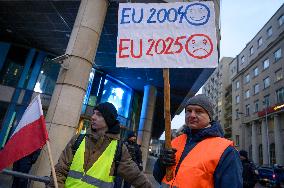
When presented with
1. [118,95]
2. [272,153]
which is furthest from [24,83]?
[272,153]

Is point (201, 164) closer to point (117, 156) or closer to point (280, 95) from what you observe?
point (117, 156)

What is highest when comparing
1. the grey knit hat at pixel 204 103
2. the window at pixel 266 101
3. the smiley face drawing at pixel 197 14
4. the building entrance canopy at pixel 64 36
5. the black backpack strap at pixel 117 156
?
the window at pixel 266 101

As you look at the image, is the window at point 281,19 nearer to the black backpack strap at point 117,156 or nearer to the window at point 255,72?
the window at point 255,72

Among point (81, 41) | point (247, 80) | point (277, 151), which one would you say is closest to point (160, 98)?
point (81, 41)

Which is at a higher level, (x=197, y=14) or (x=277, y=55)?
(x=277, y=55)

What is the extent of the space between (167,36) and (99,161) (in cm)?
175

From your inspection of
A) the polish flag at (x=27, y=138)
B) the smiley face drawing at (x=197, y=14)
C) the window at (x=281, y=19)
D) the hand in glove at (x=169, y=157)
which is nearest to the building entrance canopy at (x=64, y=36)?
the smiley face drawing at (x=197, y=14)

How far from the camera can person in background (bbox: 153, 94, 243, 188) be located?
2.14m

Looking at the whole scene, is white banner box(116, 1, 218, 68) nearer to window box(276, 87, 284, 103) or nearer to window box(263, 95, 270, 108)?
window box(276, 87, 284, 103)

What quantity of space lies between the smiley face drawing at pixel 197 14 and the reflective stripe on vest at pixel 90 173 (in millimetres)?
2000

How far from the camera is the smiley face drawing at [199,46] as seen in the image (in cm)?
328

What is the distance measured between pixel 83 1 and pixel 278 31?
3747 cm

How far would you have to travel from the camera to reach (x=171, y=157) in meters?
2.46

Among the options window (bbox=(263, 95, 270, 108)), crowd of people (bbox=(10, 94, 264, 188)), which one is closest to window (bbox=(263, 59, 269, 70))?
window (bbox=(263, 95, 270, 108))
